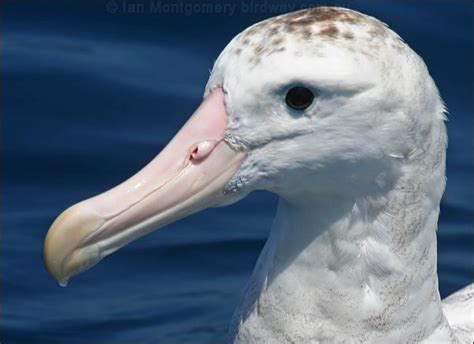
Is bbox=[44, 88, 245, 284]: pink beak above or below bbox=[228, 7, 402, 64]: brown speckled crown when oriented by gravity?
below

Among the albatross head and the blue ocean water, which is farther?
the blue ocean water

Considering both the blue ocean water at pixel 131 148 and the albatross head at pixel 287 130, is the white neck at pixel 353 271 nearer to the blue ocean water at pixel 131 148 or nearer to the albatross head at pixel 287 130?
the albatross head at pixel 287 130

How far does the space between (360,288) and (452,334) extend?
1.69ft

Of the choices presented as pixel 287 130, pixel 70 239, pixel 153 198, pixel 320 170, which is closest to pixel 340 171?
pixel 320 170

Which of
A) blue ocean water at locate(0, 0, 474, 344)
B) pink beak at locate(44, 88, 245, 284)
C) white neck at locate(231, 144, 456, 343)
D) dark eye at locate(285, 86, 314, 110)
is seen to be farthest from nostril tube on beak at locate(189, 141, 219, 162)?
blue ocean water at locate(0, 0, 474, 344)

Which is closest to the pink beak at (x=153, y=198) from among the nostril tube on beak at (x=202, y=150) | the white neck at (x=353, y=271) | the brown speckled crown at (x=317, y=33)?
the nostril tube on beak at (x=202, y=150)

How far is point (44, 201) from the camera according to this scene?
25.5 feet

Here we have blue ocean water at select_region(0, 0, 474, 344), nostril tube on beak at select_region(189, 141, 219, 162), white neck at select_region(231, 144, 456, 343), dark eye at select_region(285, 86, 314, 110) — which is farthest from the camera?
blue ocean water at select_region(0, 0, 474, 344)

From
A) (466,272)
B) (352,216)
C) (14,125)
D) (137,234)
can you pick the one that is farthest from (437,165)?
(14,125)

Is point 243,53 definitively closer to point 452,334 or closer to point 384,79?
point 384,79

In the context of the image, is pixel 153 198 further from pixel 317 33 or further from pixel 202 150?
pixel 317 33

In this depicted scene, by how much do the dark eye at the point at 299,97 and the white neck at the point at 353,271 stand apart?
14.2 inches

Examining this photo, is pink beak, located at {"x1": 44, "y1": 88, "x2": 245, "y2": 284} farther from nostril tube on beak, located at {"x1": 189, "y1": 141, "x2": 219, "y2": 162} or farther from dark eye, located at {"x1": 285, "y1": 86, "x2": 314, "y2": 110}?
dark eye, located at {"x1": 285, "y1": 86, "x2": 314, "y2": 110}

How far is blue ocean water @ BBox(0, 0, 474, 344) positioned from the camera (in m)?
7.34
